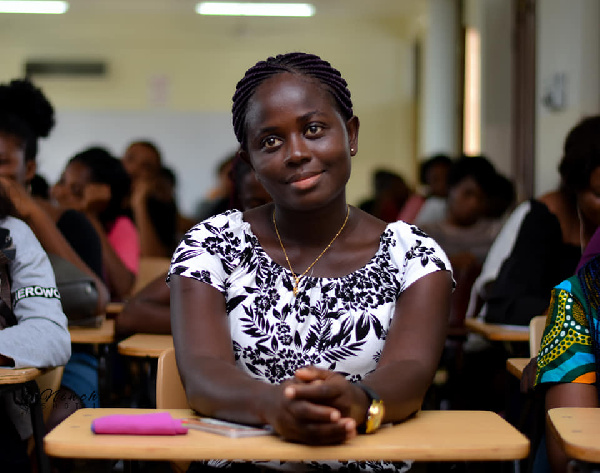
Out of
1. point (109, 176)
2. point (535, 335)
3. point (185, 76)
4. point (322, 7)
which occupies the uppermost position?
point (322, 7)

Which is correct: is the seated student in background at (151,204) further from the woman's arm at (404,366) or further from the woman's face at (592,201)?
the woman's arm at (404,366)

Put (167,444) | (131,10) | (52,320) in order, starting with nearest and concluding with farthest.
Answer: (167,444)
(52,320)
(131,10)

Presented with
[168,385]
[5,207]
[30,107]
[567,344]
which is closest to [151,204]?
[30,107]

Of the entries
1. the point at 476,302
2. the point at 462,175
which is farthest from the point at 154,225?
the point at 476,302

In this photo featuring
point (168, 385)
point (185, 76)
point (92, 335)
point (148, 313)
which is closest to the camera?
point (168, 385)

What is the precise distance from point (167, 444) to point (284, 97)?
762 mm

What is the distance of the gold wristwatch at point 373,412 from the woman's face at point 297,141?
18.8 inches

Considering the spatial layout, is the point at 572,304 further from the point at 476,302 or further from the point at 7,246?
the point at 476,302

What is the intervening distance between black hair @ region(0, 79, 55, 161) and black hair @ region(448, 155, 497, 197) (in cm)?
278

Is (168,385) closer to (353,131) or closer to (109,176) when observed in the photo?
(353,131)

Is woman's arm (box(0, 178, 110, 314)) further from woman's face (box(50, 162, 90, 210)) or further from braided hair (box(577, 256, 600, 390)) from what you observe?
braided hair (box(577, 256, 600, 390))

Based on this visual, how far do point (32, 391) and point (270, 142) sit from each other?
0.93 meters

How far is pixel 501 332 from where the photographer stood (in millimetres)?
2893

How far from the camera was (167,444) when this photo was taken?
123 centimetres
